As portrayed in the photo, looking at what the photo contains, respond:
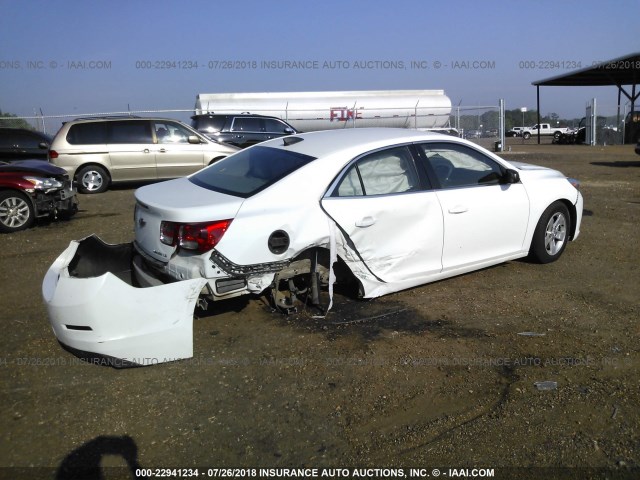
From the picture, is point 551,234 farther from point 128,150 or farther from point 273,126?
point 273,126

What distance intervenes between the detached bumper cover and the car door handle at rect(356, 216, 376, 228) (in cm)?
137

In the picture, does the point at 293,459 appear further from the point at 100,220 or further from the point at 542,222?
the point at 100,220

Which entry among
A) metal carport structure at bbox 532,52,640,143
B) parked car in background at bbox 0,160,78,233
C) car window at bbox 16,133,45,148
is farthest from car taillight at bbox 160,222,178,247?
metal carport structure at bbox 532,52,640,143

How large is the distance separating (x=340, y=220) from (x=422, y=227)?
833 mm

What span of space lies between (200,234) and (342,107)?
22079 millimetres

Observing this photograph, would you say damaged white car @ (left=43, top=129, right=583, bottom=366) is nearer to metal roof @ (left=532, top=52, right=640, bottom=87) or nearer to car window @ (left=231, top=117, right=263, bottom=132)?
car window @ (left=231, top=117, right=263, bottom=132)

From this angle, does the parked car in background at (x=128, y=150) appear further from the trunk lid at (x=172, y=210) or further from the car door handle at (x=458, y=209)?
the car door handle at (x=458, y=209)

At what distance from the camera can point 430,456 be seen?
9.84ft

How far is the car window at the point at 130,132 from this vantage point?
1297cm

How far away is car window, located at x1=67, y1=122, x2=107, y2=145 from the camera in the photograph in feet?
41.7

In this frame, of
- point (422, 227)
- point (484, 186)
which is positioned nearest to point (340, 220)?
point (422, 227)

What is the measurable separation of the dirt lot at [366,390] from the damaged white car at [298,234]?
0.95 feet

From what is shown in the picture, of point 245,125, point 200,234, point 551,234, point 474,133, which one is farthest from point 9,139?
point 474,133

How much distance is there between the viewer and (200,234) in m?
4.05
